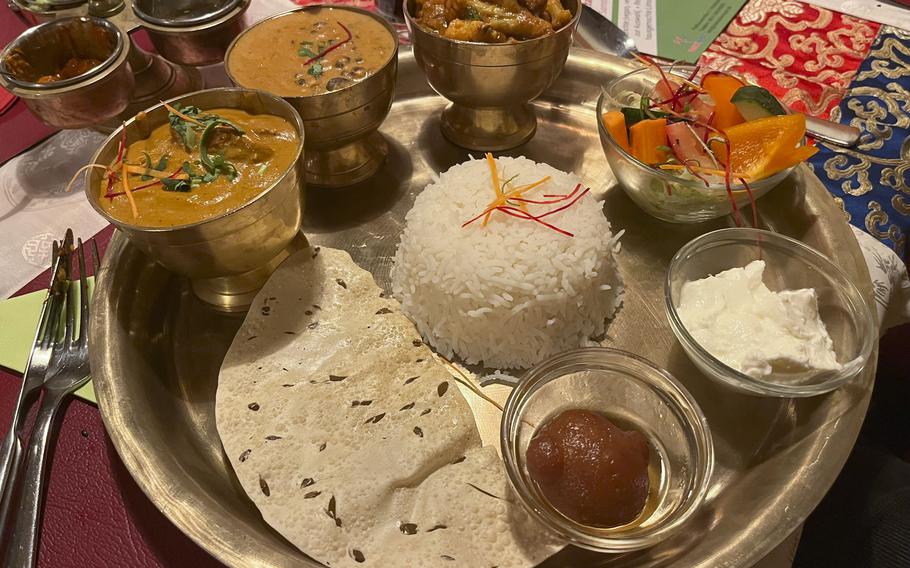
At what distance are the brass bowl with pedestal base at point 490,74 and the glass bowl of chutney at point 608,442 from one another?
1179 millimetres

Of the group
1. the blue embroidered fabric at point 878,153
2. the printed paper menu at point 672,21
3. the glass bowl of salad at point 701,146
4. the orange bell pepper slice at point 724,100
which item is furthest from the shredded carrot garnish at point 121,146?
the blue embroidered fabric at point 878,153

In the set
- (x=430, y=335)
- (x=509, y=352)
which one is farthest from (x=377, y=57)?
(x=509, y=352)

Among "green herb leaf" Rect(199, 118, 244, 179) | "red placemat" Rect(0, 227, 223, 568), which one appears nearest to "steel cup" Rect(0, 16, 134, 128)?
"green herb leaf" Rect(199, 118, 244, 179)

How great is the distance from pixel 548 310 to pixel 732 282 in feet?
1.87

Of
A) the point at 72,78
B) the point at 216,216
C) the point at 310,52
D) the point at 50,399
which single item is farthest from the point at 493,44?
the point at 50,399

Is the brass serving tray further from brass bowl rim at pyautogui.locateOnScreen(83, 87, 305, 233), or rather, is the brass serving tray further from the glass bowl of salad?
brass bowl rim at pyautogui.locateOnScreen(83, 87, 305, 233)

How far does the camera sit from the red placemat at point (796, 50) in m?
2.85

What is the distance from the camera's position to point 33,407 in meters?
1.81

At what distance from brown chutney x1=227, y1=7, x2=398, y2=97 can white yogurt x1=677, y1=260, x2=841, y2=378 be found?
4.75ft

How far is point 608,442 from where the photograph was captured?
1.48 metres

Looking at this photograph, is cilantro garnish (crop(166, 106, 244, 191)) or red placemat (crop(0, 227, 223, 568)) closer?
red placemat (crop(0, 227, 223, 568))

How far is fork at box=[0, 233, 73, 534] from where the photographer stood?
5.29 feet

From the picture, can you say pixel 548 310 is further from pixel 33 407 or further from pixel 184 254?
pixel 33 407

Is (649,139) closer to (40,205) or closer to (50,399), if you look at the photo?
(50,399)
